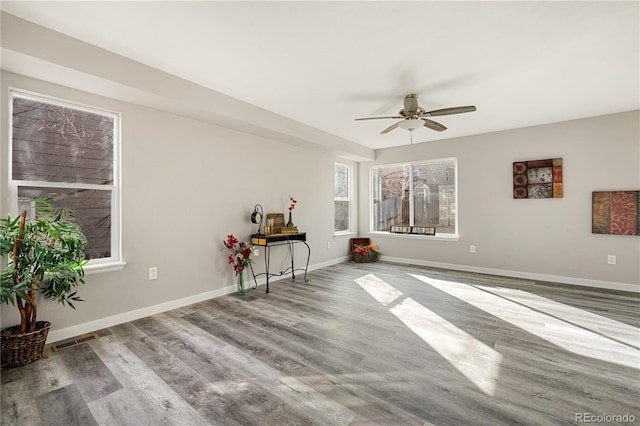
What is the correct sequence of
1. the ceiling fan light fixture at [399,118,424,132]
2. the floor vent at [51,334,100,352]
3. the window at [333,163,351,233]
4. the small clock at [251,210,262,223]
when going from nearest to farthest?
the floor vent at [51,334,100,352], the ceiling fan light fixture at [399,118,424,132], the small clock at [251,210,262,223], the window at [333,163,351,233]

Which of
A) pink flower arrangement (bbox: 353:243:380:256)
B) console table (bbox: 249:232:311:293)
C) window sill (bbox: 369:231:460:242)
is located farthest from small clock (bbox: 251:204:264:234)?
window sill (bbox: 369:231:460:242)

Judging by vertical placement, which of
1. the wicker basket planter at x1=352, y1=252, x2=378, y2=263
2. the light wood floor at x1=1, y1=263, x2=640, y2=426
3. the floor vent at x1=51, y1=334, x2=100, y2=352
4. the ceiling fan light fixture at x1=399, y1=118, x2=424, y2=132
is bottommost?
the light wood floor at x1=1, y1=263, x2=640, y2=426

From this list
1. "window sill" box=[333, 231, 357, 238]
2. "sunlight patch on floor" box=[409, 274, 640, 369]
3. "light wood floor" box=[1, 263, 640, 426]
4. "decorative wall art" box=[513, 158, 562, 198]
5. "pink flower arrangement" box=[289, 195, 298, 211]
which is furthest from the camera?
"window sill" box=[333, 231, 357, 238]

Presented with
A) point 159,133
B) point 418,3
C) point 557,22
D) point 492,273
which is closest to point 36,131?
point 159,133

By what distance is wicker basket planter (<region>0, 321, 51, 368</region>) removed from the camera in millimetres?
2109

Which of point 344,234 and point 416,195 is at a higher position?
point 416,195

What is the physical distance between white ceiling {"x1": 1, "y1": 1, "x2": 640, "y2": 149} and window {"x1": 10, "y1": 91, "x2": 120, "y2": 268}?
2.70 ft

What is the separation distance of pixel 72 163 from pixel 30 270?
111 cm

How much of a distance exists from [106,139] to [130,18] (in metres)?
1.40

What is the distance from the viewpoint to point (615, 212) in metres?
4.05

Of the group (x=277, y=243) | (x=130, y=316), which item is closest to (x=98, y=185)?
(x=130, y=316)

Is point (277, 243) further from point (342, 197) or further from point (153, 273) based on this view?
point (342, 197)

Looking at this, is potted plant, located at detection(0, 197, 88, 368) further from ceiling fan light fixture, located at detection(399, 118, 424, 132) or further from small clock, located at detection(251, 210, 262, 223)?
ceiling fan light fixture, located at detection(399, 118, 424, 132)

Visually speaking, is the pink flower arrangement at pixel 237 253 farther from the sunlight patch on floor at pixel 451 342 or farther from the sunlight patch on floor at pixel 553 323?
the sunlight patch on floor at pixel 553 323
